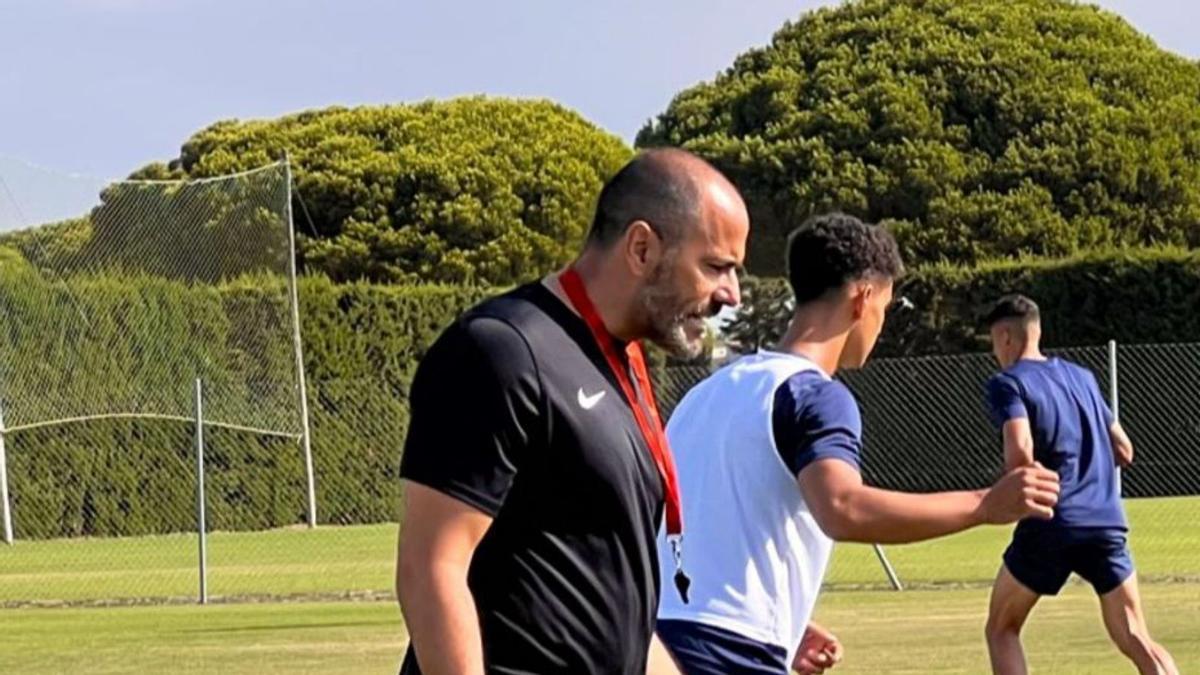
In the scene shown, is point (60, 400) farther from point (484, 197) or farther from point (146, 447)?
point (484, 197)

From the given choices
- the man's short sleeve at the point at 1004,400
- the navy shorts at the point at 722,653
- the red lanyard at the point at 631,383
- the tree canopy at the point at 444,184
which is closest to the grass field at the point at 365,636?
the man's short sleeve at the point at 1004,400

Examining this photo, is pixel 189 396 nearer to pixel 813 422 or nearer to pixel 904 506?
pixel 813 422

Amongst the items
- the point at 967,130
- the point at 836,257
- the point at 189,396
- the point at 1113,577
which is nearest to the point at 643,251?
the point at 836,257

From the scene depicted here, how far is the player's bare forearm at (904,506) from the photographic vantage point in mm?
6098

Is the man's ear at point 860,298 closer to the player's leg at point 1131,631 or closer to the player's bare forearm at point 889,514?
the player's bare forearm at point 889,514

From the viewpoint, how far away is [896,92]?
2020 inches

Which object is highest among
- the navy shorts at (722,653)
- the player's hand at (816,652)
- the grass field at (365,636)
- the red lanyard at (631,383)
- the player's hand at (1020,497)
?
the red lanyard at (631,383)

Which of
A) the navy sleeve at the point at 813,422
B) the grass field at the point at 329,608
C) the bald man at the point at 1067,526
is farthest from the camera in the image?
the grass field at the point at 329,608

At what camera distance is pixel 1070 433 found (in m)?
11.4

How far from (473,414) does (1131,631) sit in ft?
23.9

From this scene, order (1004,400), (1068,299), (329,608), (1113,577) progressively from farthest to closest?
1. (1068,299)
2. (329,608)
3. (1113,577)
4. (1004,400)

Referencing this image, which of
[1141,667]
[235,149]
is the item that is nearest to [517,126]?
[235,149]

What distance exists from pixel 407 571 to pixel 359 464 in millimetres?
28407

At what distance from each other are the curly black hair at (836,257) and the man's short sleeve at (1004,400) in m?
4.15
